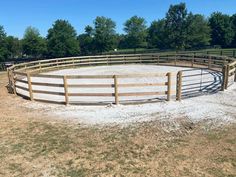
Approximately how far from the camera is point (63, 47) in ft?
156

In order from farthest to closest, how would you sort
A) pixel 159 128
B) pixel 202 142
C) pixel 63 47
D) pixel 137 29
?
pixel 137 29 → pixel 63 47 → pixel 159 128 → pixel 202 142

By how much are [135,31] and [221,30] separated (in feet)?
76.1

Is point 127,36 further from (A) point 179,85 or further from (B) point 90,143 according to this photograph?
(B) point 90,143

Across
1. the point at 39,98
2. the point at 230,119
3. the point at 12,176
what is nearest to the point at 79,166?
the point at 12,176

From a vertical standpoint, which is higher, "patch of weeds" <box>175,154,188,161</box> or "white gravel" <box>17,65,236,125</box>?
"white gravel" <box>17,65,236,125</box>

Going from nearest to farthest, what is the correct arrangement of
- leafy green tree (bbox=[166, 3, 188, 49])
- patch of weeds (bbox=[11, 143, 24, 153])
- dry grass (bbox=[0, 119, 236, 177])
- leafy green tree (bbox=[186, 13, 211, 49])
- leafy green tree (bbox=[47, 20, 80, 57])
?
dry grass (bbox=[0, 119, 236, 177]) < patch of weeds (bbox=[11, 143, 24, 153]) < leafy green tree (bbox=[166, 3, 188, 49]) < leafy green tree (bbox=[186, 13, 211, 49]) < leafy green tree (bbox=[47, 20, 80, 57])

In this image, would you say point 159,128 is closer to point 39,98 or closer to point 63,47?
point 39,98

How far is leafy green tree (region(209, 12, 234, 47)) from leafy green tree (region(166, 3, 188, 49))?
81.0ft

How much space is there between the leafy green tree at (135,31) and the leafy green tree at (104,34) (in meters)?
5.25

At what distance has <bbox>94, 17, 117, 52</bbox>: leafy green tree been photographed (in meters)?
48.8

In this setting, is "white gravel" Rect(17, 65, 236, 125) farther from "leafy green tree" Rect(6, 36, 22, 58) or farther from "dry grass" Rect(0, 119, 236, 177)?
"leafy green tree" Rect(6, 36, 22, 58)

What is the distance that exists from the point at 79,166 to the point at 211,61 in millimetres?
17198

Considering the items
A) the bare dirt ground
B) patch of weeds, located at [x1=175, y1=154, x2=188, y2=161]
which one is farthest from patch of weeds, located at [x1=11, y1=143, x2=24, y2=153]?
patch of weeds, located at [x1=175, y1=154, x2=188, y2=161]

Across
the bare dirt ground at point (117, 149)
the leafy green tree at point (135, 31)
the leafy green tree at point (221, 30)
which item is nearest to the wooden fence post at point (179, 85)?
the bare dirt ground at point (117, 149)
